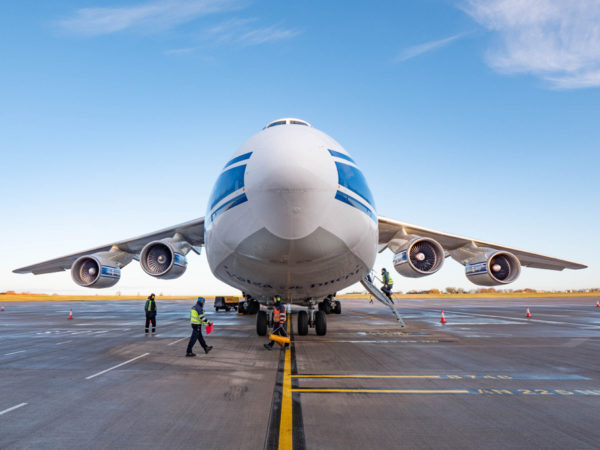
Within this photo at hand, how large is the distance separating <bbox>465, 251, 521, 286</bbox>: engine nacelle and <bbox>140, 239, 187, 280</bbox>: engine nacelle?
957cm

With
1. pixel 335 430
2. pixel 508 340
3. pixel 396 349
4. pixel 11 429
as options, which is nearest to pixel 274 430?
pixel 335 430

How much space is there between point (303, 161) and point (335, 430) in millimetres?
3490

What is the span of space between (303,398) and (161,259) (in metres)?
7.14

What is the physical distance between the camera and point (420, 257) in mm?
9984

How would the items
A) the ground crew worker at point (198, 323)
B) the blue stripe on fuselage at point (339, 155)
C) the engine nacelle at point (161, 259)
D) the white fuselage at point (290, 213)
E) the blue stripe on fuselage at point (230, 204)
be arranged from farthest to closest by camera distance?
the engine nacelle at point (161, 259) → the ground crew worker at point (198, 323) → the blue stripe on fuselage at point (339, 155) → the blue stripe on fuselage at point (230, 204) → the white fuselage at point (290, 213)

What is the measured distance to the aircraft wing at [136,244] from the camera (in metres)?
11.7

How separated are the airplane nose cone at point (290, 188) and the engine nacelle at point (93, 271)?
365 inches

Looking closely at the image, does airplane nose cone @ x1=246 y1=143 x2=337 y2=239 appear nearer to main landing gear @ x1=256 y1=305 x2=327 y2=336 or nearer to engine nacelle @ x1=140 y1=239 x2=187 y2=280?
main landing gear @ x1=256 y1=305 x2=327 y2=336

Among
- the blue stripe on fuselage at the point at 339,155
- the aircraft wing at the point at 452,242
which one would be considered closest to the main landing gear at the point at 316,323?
the aircraft wing at the point at 452,242

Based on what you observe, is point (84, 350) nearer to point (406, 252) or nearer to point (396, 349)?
point (396, 349)

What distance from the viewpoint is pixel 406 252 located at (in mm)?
9781

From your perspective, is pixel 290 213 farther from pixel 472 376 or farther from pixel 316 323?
pixel 316 323

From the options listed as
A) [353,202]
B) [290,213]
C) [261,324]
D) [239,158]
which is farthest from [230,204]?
[261,324]

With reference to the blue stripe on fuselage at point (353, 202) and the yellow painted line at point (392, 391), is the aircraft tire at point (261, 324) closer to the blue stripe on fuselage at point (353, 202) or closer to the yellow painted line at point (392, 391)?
the blue stripe on fuselage at point (353, 202)
